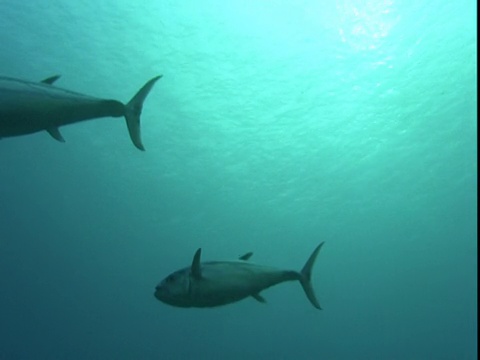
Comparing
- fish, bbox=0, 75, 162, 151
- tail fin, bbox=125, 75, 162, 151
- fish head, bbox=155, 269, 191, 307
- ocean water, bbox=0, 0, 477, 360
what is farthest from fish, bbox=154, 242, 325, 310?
ocean water, bbox=0, 0, 477, 360

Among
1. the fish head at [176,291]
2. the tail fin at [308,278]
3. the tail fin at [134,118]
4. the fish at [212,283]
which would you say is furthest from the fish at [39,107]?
the tail fin at [308,278]

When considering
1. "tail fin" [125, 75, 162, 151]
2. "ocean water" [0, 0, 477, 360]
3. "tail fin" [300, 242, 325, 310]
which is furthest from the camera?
"ocean water" [0, 0, 477, 360]

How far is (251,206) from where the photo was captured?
34.4 metres

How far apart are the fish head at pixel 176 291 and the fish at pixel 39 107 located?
1.55 m

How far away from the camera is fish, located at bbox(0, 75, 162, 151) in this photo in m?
2.90

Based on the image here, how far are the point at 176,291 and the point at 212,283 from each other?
324 millimetres

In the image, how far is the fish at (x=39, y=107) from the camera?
2902mm

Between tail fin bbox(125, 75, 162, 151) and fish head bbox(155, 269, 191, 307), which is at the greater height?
tail fin bbox(125, 75, 162, 151)

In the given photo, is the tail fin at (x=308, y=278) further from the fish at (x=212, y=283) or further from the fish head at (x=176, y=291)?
the fish head at (x=176, y=291)

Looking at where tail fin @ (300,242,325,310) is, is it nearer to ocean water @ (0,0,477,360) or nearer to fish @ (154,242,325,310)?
fish @ (154,242,325,310)

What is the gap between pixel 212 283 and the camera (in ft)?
13.5

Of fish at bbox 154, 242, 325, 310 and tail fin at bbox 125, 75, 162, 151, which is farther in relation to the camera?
fish at bbox 154, 242, 325, 310

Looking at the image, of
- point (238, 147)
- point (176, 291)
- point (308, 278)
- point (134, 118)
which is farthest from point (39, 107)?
point (238, 147)

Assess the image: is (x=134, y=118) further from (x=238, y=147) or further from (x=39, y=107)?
(x=238, y=147)
